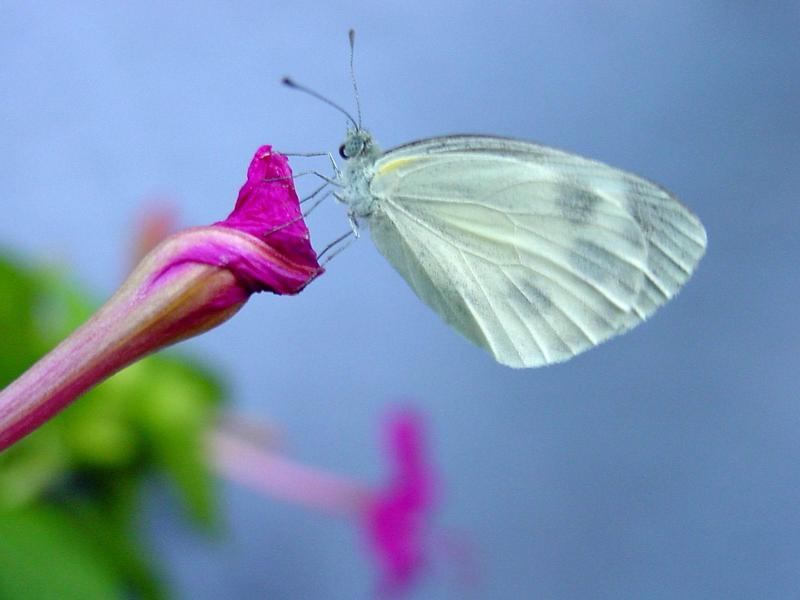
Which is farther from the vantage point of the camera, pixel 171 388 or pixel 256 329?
pixel 256 329

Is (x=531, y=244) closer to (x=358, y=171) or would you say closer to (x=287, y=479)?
(x=358, y=171)

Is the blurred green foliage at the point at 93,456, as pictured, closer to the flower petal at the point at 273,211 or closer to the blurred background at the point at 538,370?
the blurred background at the point at 538,370

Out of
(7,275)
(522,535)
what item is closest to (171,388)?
(7,275)

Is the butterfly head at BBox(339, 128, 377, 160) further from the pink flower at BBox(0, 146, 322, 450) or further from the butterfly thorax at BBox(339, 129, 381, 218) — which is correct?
the pink flower at BBox(0, 146, 322, 450)

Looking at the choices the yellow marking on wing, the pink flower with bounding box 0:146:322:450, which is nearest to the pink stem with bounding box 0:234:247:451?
the pink flower with bounding box 0:146:322:450

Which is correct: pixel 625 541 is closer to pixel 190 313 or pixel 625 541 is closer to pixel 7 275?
pixel 7 275

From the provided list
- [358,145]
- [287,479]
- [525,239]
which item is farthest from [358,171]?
[287,479]

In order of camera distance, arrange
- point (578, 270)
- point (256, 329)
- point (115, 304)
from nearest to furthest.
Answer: point (115, 304) < point (578, 270) < point (256, 329)

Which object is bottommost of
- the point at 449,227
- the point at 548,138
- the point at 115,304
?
the point at 115,304
